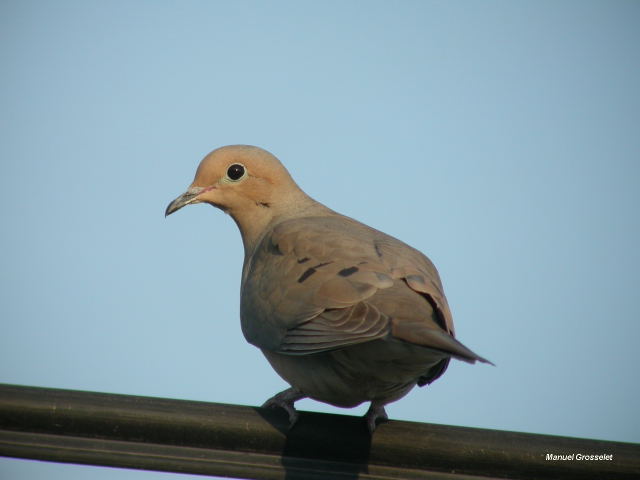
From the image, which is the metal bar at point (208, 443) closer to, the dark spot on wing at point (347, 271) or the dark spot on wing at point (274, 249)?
the dark spot on wing at point (347, 271)

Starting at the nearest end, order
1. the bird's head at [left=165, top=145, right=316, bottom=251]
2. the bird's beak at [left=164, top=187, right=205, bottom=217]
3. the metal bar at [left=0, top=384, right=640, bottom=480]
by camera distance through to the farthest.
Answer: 1. the metal bar at [left=0, top=384, right=640, bottom=480]
2. the bird's beak at [left=164, top=187, right=205, bottom=217]
3. the bird's head at [left=165, top=145, right=316, bottom=251]

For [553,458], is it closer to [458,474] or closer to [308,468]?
[458,474]

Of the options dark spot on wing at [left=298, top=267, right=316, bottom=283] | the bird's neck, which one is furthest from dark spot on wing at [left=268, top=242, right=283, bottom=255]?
the bird's neck

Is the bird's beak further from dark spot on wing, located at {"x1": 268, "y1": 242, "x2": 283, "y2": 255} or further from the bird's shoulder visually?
dark spot on wing, located at {"x1": 268, "y1": 242, "x2": 283, "y2": 255}

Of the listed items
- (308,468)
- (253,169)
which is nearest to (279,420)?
(308,468)

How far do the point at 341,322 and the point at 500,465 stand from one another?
3.05ft

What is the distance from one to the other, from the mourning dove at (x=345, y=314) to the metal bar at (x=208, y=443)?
0.22 meters

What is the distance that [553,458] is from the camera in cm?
314

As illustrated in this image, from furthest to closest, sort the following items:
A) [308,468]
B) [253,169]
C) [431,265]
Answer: [253,169] < [431,265] < [308,468]

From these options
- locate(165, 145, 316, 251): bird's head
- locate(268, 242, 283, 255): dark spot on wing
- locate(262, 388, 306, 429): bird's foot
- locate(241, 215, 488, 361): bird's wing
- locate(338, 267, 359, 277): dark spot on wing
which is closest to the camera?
locate(241, 215, 488, 361): bird's wing

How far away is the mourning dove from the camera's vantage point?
3.67 meters

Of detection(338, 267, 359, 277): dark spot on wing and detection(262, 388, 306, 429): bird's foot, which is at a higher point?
detection(338, 267, 359, 277): dark spot on wing

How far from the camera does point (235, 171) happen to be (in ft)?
19.2

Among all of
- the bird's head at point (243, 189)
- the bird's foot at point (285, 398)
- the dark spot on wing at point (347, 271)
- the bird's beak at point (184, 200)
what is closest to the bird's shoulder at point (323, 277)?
the dark spot on wing at point (347, 271)
